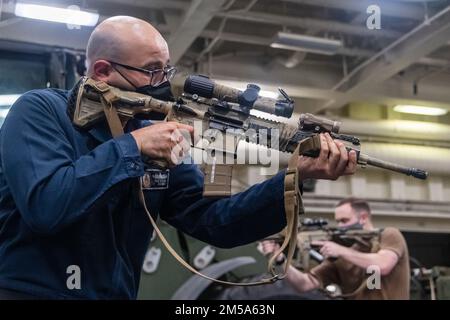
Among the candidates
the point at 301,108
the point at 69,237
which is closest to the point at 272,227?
the point at 69,237

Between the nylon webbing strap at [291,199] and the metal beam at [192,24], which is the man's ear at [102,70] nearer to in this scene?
the nylon webbing strap at [291,199]

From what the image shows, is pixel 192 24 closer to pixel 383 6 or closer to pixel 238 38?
pixel 238 38

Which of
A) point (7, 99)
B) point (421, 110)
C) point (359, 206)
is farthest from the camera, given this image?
point (421, 110)

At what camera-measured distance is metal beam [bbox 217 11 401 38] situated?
16.4 ft

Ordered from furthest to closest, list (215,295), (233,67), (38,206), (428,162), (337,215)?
(428,162) → (233,67) → (337,215) → (215,295) → (38,206)

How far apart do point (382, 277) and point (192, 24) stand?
234 cm

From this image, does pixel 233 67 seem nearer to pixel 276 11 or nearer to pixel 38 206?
pixel 276 11

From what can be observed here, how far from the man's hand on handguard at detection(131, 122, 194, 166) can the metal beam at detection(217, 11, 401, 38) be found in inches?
137

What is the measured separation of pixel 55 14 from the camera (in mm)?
4105

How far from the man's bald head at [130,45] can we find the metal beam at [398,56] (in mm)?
3622

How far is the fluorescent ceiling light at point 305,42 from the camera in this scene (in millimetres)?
5027

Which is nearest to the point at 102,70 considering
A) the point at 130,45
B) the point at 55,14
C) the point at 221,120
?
the point at 130,45

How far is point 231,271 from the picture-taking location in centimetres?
460
